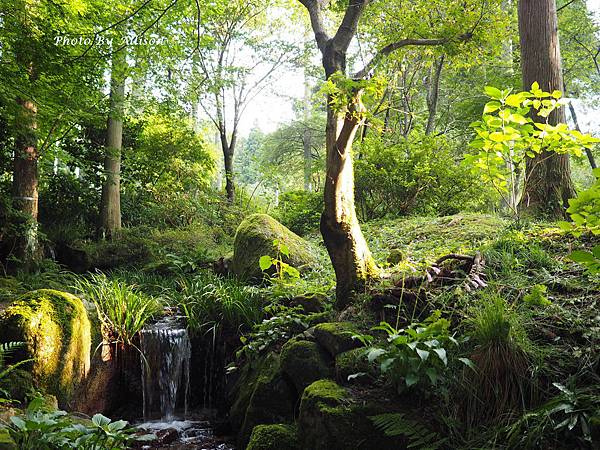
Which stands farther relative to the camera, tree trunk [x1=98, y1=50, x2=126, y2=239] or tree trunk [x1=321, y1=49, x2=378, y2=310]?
tree trunk [x1=98, y1=50, x2=126, y2=239]

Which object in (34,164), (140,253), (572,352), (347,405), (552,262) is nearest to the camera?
(572,352)

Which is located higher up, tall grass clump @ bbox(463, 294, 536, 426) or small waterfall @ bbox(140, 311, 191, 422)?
tall grass clump @ bbox(463, 294, 536, 426)

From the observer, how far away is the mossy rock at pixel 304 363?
350 cm

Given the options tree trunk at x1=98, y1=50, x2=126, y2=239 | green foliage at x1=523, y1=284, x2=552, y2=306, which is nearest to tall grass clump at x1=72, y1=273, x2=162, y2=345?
green foliage at x1=523, y1=284, x2=552, y2=306

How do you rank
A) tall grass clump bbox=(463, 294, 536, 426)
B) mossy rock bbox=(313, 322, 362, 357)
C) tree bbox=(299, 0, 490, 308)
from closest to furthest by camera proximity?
tall grass clump bbox=(463, 294, 536, 426) → mossy rock bbox=(313, 322, 362, 357) → tree bbox=(299, 0, 490, 308)

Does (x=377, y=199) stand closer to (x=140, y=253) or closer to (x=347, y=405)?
(x=140, y=253)

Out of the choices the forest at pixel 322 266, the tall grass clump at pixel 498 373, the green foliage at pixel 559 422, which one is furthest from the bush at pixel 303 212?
the green foliage at pixel 559 422

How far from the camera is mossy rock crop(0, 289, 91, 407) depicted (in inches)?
160

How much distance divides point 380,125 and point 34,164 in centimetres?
685

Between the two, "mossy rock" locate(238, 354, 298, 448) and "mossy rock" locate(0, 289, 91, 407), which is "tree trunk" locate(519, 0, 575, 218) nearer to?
"mossy rock" locate(238, 354, 298, 448)

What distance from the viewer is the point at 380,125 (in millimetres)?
3783

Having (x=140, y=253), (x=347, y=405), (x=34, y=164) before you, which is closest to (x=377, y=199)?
(x=140, y=253)

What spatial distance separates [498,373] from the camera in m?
2.54

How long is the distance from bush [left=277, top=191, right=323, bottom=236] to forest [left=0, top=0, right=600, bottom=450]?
68 millimetres
